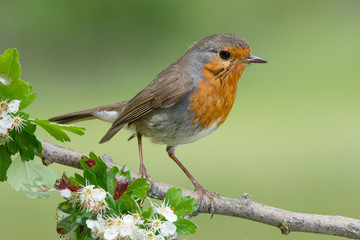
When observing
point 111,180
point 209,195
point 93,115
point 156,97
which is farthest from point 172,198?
point 93,115

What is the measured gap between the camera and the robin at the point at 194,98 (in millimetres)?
2008

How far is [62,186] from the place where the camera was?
1.03 meters

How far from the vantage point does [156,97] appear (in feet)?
6.91

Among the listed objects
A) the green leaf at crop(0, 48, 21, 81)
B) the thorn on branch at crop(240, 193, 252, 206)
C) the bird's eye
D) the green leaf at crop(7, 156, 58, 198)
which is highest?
the bird's eye

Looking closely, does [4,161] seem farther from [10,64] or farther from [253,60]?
[253,60]

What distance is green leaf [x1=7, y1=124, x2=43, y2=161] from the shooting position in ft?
3.52

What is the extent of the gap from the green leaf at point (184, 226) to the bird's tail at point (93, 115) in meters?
1.18

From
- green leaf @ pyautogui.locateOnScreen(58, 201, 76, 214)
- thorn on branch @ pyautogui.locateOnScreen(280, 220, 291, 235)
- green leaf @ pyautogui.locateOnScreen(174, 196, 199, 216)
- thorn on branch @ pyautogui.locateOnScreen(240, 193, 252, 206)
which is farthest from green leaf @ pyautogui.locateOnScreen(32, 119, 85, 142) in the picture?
thorn on branch @ pyautogui.locateOnScreen(280, 220, 291, 235)

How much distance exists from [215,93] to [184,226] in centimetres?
102

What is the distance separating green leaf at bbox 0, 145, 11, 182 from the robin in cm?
85

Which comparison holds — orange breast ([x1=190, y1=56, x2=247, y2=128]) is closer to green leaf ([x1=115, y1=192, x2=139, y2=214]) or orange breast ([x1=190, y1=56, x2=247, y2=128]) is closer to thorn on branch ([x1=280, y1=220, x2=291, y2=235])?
thorn on branch ([x1=280, y1=220, x2=291, y2=235])

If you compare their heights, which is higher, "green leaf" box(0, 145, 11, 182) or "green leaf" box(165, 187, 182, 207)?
"green leaf" box(165, 187, 182, 207)

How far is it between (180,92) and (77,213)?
3.50 feet

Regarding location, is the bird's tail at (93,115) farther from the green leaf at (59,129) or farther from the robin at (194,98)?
the green leaf at (59,129)
